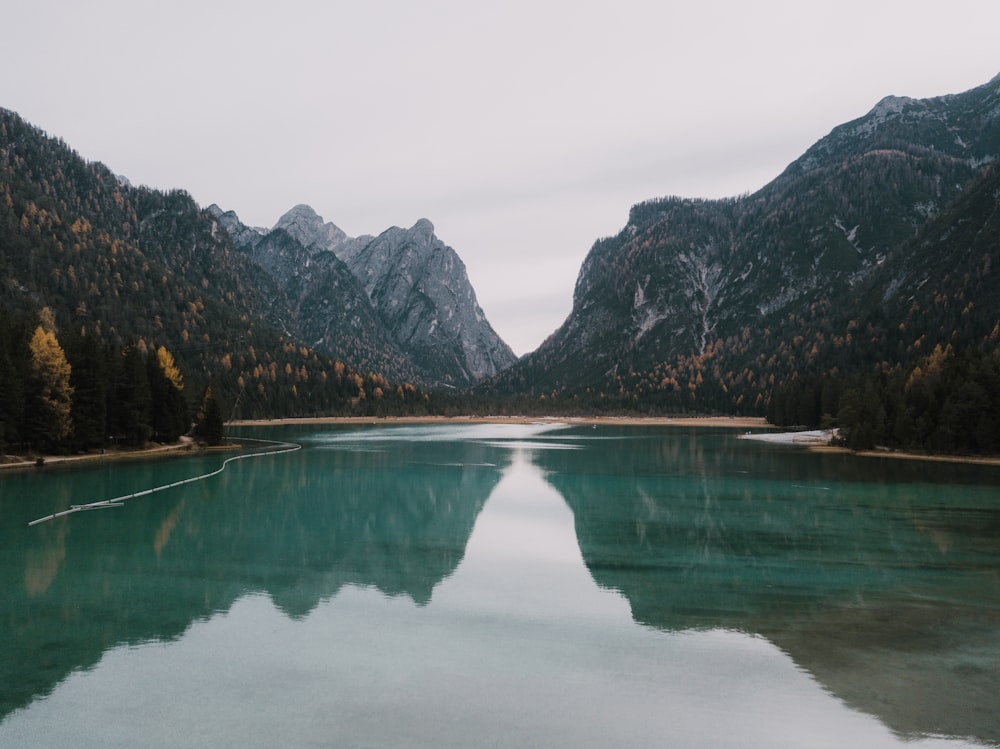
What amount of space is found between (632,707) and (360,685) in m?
5.43

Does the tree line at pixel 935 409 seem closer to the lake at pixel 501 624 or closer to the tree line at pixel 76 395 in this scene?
the lake at pixel 501 624

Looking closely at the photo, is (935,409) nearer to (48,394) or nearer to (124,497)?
(124,497)

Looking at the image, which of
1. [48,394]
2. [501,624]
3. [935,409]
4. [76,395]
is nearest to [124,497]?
[48,394]

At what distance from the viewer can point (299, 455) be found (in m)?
85.8

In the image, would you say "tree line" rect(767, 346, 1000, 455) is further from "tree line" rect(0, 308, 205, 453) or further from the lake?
"tree line" rect(0, 308, 205, 453)

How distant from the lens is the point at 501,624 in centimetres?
2030

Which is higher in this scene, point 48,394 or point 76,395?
point 48,394

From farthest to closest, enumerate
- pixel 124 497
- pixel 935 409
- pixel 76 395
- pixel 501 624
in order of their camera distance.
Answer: pixel 935 409 → pixel 76 395 → pixel 124 497 → pixel 501 624

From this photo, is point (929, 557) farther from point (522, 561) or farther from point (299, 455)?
point (299, 455)

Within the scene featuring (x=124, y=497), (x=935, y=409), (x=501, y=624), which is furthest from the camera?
(x=935, y=409)

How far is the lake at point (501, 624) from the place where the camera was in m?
13.3

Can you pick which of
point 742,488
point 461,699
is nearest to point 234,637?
point 461,699

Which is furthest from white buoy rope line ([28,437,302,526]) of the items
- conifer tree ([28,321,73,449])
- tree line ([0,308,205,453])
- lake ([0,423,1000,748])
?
conifer tree ([28,321,73,449])

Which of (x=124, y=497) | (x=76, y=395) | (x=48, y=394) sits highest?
(x=48, y=394)
